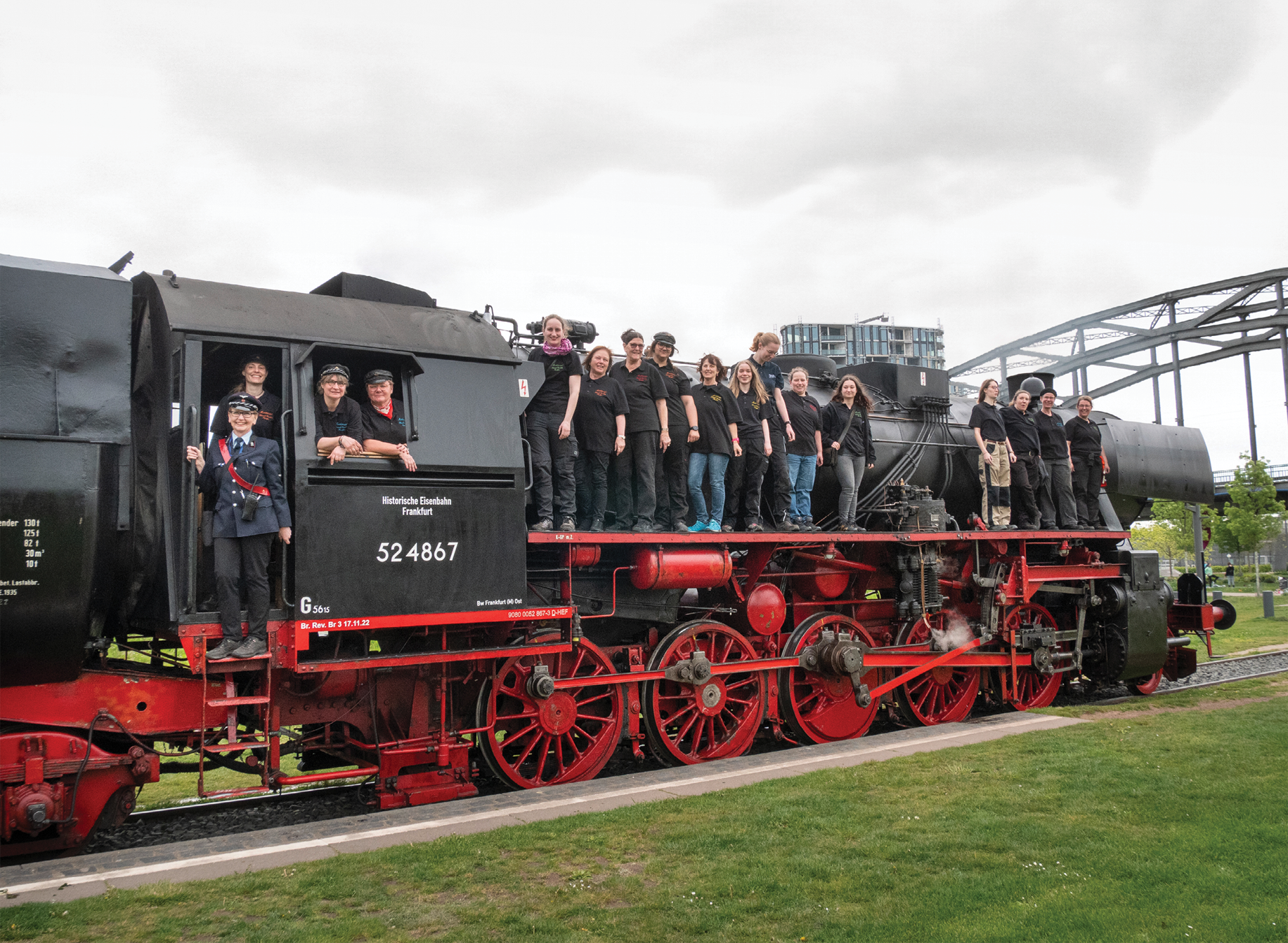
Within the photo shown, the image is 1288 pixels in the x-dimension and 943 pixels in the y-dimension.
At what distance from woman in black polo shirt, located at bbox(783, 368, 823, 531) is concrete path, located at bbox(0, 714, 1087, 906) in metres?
2.48

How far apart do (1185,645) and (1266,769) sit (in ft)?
21.9

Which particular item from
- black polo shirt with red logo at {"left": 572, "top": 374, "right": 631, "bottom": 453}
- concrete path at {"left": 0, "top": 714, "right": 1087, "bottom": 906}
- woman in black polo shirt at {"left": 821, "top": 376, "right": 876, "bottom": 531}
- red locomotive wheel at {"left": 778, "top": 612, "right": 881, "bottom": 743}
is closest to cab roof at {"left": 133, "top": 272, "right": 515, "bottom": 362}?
black polo shirt with red logo at {"left": 572, "top": 374, "right": 631, "bottom": 453}

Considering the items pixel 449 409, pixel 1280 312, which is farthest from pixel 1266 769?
pixel 1280 312

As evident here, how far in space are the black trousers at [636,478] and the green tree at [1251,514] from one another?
1239 inches

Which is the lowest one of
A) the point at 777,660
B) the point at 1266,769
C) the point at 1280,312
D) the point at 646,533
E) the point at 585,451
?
the point at 1266,769

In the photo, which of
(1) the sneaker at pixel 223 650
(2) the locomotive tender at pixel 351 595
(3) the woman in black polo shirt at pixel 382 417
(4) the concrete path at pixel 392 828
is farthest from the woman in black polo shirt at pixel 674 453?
(1) the sneaker at pixel 223 650

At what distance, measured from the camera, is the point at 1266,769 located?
771 cm

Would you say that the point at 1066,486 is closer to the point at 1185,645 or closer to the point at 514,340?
the point at 1185,645

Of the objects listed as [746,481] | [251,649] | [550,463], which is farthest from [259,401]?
[746,481]

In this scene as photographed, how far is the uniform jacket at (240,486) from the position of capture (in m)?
6.16

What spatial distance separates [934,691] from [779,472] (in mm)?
3654

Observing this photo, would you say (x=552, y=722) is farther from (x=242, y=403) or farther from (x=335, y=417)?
(x=242, y=403)

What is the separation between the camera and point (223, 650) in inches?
243

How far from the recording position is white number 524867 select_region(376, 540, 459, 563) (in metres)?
6.75
